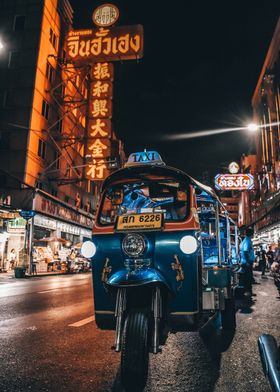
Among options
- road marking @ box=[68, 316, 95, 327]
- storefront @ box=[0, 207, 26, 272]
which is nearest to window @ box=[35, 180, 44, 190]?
storefront @ box=[0, 207, 26, 272]

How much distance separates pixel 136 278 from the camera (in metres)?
3.54

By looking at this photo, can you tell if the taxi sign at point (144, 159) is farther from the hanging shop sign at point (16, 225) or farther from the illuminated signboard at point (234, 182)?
the illuminated signboard at point (234, 182)

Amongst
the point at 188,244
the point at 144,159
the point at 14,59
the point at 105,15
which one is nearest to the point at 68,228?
the point at 14,59

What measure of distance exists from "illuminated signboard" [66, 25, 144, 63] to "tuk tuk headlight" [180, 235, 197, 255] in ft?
90.9

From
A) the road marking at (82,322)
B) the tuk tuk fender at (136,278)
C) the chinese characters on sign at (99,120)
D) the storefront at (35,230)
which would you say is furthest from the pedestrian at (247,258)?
the chinese characters on sign at (99,120)

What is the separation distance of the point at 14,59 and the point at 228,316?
29.9m

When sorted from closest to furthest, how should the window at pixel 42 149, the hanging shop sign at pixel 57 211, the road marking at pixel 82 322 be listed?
the road marking at pixel 82 322 → the hanging shop sign at pixel 57 211 → the window at pixel 42 149

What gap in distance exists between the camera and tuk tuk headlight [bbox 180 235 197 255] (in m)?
3.86

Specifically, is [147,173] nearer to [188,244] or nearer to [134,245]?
[134,245]

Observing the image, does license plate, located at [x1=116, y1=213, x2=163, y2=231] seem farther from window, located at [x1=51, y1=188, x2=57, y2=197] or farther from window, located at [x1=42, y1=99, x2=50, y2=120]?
window, located at [x1=42, y1=99, x2=50, y2=120]

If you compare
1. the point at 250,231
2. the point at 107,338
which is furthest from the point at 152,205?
the point at 250,231

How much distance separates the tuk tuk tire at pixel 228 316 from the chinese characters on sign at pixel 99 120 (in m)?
22.9

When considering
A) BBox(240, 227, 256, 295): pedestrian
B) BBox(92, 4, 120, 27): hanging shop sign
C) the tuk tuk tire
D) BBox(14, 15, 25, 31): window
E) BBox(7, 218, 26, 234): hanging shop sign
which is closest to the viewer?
the tuk tuk tire

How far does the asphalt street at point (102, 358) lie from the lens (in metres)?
3.28
